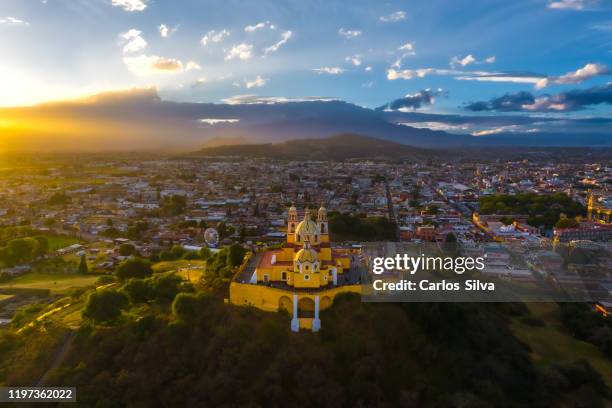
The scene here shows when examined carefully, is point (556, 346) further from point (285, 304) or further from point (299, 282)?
point (285, 304)

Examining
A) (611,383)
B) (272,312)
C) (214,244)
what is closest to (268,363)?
(272,312)

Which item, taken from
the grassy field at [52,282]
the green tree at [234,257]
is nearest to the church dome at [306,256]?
the green tree at [234,257]

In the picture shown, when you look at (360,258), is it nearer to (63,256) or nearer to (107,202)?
(63,256)

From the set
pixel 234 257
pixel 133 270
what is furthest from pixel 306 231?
pixel 133 270

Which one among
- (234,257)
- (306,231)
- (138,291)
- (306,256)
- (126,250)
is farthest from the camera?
(126,250)

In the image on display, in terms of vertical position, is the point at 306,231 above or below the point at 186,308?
above

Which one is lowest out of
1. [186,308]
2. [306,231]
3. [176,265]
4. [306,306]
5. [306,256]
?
[176,265]
